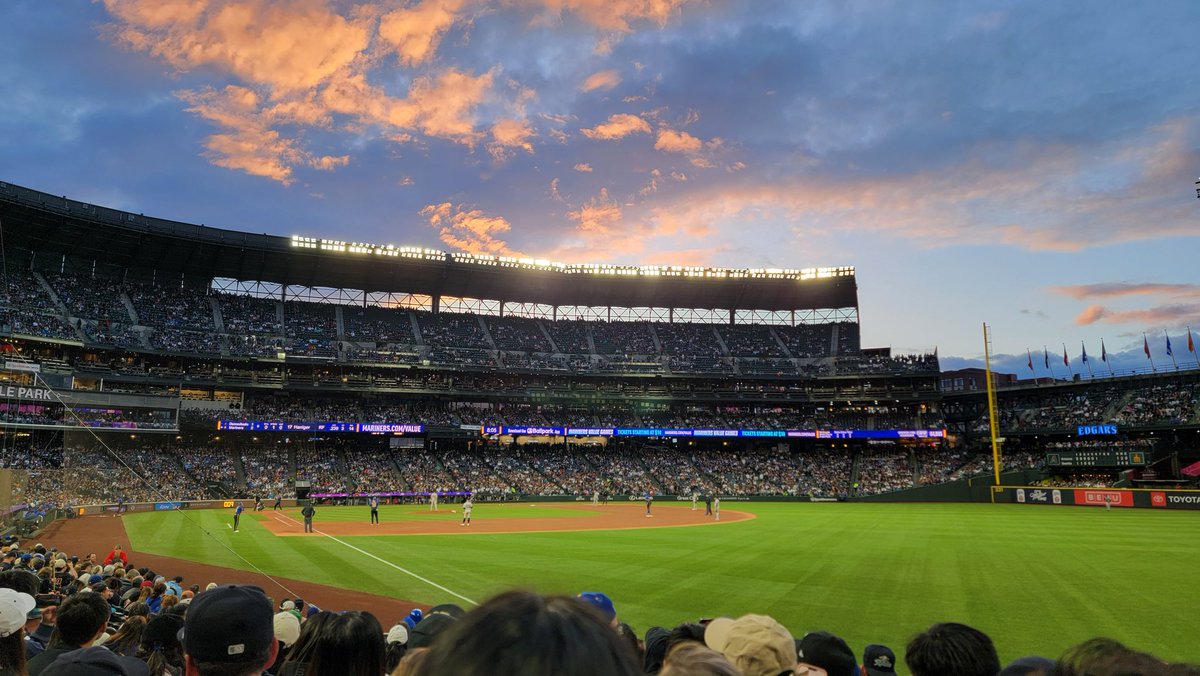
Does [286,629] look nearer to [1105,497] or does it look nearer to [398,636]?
[398,636]

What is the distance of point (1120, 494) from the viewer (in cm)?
4969

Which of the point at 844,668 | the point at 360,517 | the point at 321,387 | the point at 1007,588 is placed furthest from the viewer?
the point at 321,387

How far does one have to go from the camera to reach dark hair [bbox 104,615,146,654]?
684 cm

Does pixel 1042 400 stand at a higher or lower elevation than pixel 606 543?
higher

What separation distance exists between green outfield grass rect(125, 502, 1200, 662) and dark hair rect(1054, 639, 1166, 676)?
7.75 ft

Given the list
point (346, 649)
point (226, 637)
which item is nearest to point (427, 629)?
point (346, 649)

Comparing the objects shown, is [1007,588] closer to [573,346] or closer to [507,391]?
[507,391]

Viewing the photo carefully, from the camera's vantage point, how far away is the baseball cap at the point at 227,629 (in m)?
3.45

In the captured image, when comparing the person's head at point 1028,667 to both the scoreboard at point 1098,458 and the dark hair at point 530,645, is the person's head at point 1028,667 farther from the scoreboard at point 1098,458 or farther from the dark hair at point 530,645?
the scoreboard at point 1098,458

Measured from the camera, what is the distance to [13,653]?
501cm

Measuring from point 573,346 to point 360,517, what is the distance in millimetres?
43244

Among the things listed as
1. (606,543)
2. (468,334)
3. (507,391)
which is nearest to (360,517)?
(606,543)

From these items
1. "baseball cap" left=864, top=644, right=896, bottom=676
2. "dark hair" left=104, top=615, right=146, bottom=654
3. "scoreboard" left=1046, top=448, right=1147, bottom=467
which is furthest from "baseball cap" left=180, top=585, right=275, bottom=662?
"scoreboard" left=1046, top=448, right=1147, bottom=467

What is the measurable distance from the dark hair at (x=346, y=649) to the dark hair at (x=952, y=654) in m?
3.14
